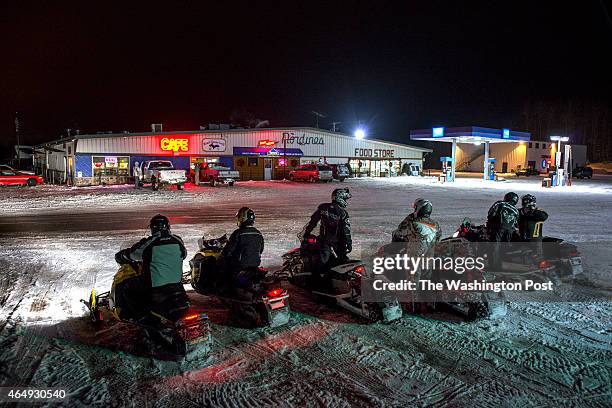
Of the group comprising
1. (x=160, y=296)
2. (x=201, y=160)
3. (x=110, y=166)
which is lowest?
(x=160, y=296)

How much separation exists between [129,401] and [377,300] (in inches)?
123

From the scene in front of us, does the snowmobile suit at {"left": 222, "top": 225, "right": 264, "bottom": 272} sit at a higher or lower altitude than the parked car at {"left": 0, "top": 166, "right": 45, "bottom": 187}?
lower

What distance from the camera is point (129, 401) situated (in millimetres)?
3865

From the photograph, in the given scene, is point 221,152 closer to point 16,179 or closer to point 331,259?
point 16,179

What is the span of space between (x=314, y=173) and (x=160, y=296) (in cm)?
3462

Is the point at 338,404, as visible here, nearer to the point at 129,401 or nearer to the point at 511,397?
the point at 511,397

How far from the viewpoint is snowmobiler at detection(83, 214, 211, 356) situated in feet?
15.3

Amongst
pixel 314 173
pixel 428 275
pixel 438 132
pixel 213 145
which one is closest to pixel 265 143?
pixel 213 145

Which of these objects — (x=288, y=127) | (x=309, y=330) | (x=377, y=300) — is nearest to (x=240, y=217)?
(x=309, y=330)

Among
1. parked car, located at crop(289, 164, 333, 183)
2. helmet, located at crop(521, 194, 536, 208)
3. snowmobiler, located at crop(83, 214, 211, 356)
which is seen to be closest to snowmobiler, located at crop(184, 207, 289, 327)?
snowmobiler, located at crop(83, 214, 211, 356)

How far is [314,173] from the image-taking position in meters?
39.2

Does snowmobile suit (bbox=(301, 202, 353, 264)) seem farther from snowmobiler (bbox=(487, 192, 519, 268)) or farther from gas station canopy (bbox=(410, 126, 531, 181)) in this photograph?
gas station canopy (bbox=(410, 126, 531, 181))

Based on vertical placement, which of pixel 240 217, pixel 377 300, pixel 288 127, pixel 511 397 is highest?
pixel 288 127

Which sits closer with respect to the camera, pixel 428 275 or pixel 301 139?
pixel 428 275
